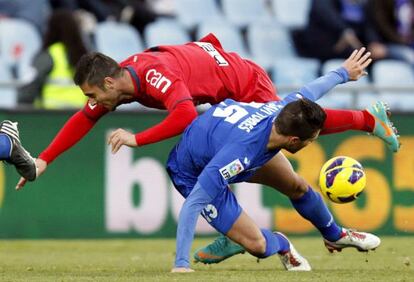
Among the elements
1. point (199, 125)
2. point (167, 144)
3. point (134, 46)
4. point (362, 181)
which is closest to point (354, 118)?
point (362, 181)

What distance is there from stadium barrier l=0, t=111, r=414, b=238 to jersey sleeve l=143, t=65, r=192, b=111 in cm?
486

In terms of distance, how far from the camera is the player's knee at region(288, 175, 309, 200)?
1096cm

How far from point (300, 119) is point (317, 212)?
1502mm

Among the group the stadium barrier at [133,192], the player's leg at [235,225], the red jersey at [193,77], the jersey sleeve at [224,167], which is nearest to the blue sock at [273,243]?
the player's leg at [235,225]

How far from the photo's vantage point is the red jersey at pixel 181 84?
1013 centimetres

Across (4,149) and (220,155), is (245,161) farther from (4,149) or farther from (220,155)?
(4,149)

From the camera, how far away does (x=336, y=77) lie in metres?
10.9

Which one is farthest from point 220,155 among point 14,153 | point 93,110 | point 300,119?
point 14,153

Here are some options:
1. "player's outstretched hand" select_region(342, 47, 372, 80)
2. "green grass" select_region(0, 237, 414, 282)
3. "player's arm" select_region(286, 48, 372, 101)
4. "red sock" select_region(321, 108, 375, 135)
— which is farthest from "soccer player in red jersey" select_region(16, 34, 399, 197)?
"green grass" select_region(0, 237, 414, 282)

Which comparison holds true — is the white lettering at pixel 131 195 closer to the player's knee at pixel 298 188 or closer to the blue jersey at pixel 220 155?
the player's knee at pixel 298 188

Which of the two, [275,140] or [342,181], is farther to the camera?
[342,181]

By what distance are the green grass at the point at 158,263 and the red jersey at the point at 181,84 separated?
40.7 inches

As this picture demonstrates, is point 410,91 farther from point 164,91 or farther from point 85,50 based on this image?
point 164,91

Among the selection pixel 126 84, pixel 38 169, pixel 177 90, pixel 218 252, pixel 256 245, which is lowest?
pixel 218 252
